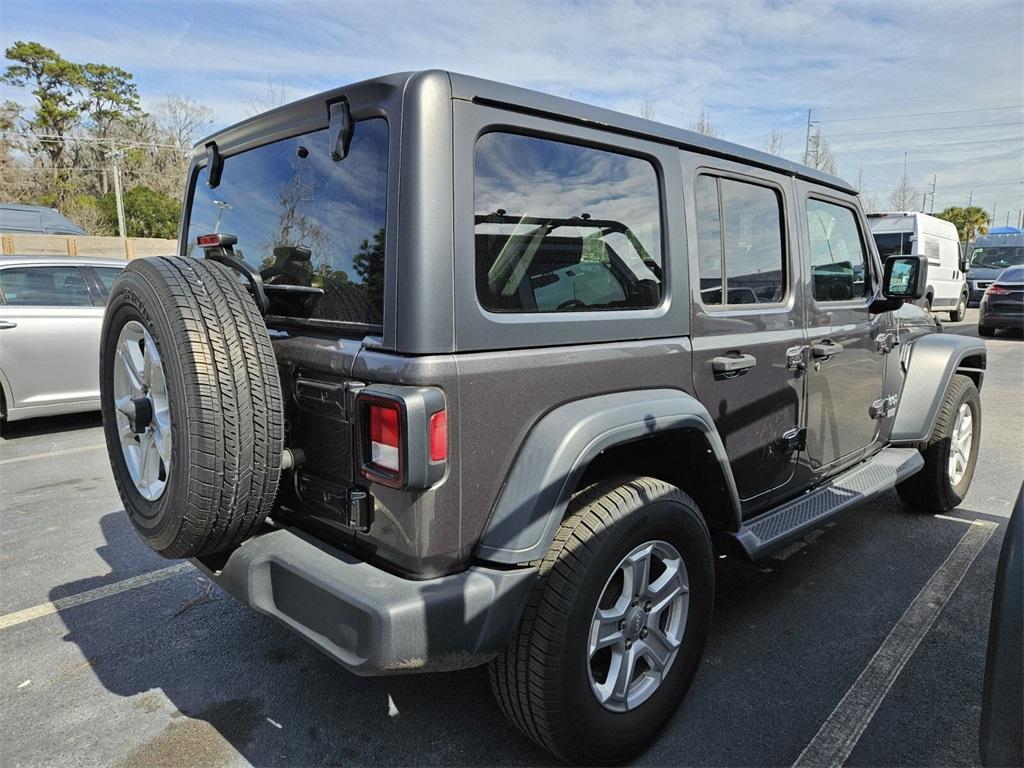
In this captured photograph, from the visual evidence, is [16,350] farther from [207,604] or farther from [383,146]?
[383,146]

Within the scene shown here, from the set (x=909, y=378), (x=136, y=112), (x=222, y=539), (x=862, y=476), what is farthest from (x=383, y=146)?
(x=136, y=112)

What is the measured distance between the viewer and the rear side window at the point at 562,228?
1.97m

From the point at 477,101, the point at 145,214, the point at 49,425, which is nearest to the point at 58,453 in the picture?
the point at 49,425

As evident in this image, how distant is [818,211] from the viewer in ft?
11.2

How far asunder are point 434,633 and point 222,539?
731 mm

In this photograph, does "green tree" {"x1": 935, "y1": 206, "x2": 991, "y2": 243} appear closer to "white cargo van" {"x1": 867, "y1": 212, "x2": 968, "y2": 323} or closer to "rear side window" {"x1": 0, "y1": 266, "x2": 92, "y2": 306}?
"white cargo van" {"x1": 867, "y1": 212, "x2": 968, "y2": 323}

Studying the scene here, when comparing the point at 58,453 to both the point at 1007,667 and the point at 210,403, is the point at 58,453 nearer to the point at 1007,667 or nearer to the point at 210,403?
the point at 210,403

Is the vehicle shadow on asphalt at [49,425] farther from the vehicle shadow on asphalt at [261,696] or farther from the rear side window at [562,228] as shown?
the rear side window at [562,228]

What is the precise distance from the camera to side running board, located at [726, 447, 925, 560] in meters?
2.71

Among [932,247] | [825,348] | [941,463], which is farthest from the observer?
[932,247]

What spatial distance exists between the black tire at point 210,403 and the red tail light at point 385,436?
331 mm

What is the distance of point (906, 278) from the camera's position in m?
3.59

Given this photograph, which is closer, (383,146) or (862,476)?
(383,146)

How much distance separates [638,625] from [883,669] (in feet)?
4.03
